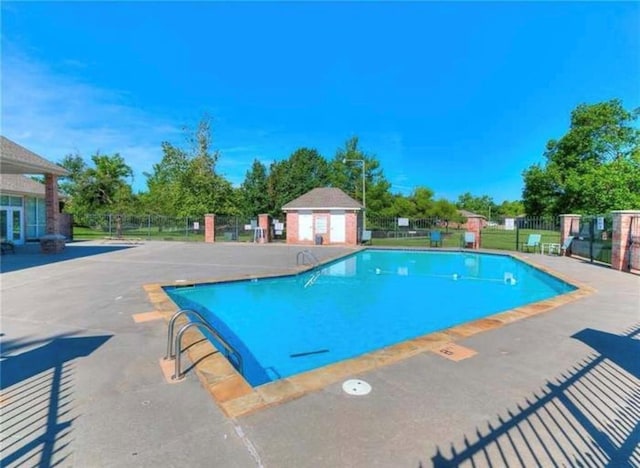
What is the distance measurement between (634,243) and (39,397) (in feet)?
46.6

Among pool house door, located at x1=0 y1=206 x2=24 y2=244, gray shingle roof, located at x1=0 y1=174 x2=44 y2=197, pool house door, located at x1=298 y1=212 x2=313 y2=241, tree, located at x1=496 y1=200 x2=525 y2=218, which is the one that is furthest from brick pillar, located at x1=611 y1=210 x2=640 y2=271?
tree, located at x1=496 y1=200 x2=525 y2=218

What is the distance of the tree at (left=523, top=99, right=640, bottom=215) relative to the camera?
907 inches

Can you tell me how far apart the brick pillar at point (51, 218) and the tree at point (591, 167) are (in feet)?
105

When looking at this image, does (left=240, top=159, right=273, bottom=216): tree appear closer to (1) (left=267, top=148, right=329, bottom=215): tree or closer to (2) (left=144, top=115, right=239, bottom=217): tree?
(1) (left=267, top=148, right=329, bottom=215): tree

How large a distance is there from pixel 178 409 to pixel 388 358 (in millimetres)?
2236

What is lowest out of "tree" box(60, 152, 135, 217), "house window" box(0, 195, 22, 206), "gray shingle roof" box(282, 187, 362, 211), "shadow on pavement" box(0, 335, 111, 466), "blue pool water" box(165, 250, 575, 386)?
"blue pool water" box(165, 250, 575, 386)

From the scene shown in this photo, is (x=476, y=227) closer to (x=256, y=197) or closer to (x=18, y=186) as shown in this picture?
(x=256, y=197)

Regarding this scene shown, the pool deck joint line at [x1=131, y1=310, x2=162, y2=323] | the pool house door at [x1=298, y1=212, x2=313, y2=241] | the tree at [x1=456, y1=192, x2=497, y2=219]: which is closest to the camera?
the pool deck joint line at [x1=131, y1=310, x2=162, y2=323]

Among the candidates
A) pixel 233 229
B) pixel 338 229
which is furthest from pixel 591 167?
pixel 233 229

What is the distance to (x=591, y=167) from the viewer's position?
2656 centimetres

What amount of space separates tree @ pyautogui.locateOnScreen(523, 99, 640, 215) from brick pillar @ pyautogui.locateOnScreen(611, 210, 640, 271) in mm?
15187

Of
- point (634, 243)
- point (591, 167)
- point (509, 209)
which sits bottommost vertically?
point (634, 243)

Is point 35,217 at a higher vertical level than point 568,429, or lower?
higher

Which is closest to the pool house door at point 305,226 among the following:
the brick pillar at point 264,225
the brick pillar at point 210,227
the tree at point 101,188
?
the brick pillar at point 264,225
